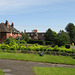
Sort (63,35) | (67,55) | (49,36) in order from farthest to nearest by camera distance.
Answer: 1. (49,36)
2. (63,35)
3. (67,55)

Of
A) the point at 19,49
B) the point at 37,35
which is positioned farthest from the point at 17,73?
the point at 37,35

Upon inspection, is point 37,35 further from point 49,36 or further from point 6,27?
point 6,27

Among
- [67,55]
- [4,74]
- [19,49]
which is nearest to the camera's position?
[4,74]

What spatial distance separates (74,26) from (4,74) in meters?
74.6

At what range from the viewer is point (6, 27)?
4722 cm

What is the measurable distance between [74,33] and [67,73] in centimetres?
6852

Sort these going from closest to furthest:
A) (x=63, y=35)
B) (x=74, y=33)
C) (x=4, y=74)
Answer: (x=4, y=74), (x=63, y=35), (x=74, y=33)

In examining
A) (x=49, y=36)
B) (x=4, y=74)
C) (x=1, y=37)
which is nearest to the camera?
(x=4, y=74)

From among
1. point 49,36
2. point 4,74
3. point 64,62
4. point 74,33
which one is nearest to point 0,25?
point 49,36

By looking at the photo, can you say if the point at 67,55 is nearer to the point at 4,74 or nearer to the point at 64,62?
the point at 64,62

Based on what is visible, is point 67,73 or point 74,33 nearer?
point 67,73

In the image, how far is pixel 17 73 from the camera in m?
11.8

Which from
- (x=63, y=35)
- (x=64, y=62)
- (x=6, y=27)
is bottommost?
(x=64, y=62)

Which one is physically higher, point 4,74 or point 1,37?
point 1,37
